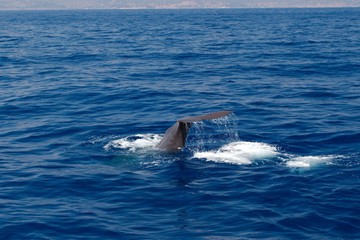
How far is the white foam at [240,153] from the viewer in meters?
20.4

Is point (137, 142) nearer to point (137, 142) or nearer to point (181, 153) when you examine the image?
point (137, 142)

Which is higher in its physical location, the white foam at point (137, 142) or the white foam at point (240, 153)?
the white foam at point (240, 153)

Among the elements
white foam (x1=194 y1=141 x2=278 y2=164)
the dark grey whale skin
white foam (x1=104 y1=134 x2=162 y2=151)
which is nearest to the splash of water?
white foam (x1=104 y1=134 x2=162 y2=151)

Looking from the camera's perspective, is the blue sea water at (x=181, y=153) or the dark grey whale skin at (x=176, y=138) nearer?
the blue sea water at (x=181, y=153)

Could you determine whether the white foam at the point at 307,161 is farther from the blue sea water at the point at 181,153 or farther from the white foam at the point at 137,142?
the white foam at the point at 137,142

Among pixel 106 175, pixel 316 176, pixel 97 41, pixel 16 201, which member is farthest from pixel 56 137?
pixel 97 41

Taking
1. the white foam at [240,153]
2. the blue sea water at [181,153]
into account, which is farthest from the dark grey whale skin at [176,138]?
the white foam at [240,153]

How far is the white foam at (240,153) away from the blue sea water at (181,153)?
0.04 meters

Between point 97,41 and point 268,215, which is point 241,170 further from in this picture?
point 97,41

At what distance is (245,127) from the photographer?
25.4 meters

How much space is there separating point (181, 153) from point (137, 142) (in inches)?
100

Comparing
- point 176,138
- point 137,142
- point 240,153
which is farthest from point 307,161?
point 137,142

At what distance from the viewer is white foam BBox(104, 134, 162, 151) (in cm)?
2214

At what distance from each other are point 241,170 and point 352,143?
537cm
